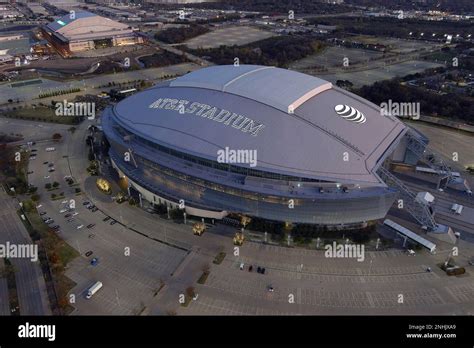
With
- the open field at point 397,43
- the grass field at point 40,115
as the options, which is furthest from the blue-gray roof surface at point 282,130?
the open field at point 397,43

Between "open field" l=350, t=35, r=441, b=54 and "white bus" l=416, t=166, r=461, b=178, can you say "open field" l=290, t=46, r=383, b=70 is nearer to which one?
"open field" l=350, t=35, r=441, b=54

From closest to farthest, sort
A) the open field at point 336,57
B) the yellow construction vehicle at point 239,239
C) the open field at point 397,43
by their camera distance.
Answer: the yellow construction vehicle at point 239,239 < the open field at point 336,57 < the open field at point 397,43

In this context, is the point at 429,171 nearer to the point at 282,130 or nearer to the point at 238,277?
the point at 282,130

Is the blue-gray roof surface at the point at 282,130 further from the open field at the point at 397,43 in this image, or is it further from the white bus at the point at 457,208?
the open field at the point at 397,43

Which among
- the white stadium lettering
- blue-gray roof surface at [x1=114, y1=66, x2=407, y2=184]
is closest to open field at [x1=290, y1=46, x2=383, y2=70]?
blue-gray roof surface at [x1=114, y1=66, x2=407, y2=184]

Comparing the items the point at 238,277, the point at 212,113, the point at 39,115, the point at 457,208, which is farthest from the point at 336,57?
the point at 238,277
